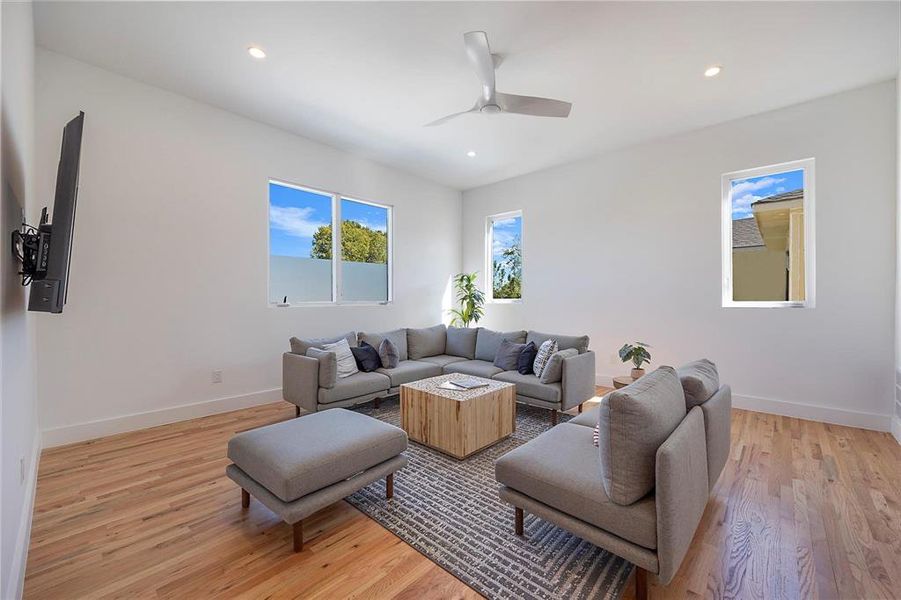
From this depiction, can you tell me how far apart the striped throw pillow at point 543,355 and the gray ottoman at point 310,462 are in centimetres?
188

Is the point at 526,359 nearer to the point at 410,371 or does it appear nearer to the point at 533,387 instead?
the point at 533,387

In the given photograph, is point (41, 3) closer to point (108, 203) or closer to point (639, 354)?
point (108, 203)

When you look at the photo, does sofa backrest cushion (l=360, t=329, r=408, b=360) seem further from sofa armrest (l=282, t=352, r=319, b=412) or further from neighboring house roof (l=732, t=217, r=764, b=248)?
neighboring house roof (l=732, t=217, r=764, b=248)

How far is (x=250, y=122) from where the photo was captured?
13.6ft

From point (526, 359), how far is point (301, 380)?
2.29 m

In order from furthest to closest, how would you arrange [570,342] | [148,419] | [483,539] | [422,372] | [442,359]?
1. [442,359]
2. [422,372]
3. [570,342]
4. [148,419]
5. [483,539]

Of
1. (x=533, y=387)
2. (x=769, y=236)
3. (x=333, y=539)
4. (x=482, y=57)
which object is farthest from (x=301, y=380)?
(x=769, y=236)

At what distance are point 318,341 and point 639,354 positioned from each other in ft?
11.5

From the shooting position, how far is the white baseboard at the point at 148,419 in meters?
3.05

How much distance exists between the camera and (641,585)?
152 cm

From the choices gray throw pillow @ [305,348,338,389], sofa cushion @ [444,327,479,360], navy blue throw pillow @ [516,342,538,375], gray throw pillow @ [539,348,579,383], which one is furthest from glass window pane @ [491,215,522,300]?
gray throw pillow @ [305,348,338,389]

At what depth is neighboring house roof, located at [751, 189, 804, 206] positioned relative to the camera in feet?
12.8

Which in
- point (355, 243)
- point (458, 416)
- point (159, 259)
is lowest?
point (458, 416)

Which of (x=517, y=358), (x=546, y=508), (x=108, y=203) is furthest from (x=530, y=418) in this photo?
(x=108, y=203)
